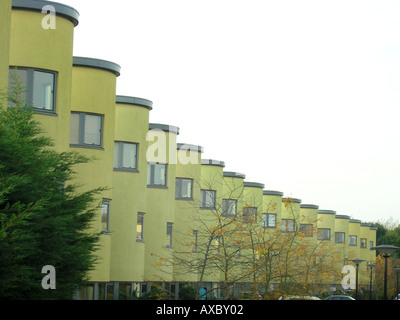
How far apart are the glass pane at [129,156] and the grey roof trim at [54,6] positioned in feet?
31.4

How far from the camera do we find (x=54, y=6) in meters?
22.9

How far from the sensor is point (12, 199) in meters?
15.3

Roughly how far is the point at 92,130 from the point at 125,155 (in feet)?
18.8

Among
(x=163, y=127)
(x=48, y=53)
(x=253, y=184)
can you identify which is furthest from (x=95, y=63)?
(x=253, y=184)

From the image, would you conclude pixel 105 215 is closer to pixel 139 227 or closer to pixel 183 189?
pixel 139 227

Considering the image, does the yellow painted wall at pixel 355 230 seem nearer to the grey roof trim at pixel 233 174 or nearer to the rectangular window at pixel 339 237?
the rectangular window at pixel 339 237

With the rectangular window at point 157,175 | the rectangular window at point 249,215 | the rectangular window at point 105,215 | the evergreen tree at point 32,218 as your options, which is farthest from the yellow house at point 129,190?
the evergreen tree at point 32,218

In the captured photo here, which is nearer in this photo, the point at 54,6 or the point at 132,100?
the point at 54,6

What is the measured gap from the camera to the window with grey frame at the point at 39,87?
72.2ft

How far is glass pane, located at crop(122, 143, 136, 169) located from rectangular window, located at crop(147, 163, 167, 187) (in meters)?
5.32

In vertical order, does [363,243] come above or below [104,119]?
below

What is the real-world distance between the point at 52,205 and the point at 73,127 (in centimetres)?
1047
